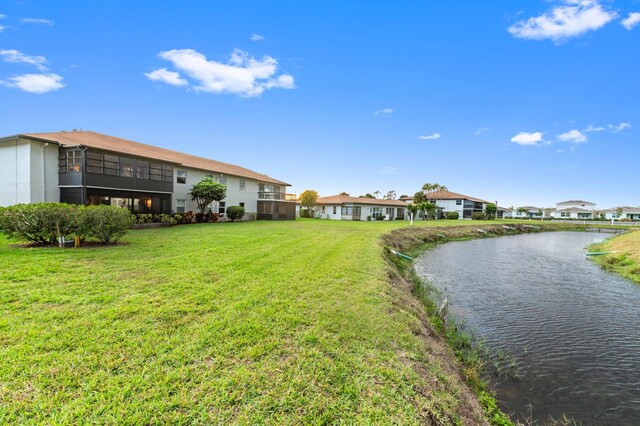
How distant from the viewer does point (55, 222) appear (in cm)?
1055

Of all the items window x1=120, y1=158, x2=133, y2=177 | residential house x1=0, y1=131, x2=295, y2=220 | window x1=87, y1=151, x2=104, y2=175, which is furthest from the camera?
window x1=120, y1=158, x2=133, y2=177

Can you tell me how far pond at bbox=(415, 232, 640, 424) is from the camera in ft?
16.0

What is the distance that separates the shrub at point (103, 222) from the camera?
1109 centimetres

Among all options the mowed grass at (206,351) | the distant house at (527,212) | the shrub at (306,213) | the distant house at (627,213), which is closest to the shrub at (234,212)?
the shrub at (306,213)

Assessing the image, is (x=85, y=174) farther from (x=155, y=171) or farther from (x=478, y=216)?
(x=478, y=216)

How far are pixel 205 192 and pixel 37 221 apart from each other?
52.0 feet

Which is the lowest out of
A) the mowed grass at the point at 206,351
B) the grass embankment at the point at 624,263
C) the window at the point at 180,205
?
the grass embankment at the point at 624,263

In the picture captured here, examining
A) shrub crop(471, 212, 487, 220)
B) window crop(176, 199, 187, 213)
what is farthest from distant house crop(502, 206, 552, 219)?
window crop(176, 199, 187, 213)

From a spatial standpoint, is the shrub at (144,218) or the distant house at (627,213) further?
the distant house at (627,213)

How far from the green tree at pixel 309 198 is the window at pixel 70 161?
106 ft

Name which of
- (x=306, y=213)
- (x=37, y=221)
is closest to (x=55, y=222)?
(x=37, y=221)

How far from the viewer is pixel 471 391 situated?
15.3ft

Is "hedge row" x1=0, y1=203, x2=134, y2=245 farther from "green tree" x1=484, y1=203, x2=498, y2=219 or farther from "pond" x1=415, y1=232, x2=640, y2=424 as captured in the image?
"green tree" x1=484, y1=203, x2=498, y2=219

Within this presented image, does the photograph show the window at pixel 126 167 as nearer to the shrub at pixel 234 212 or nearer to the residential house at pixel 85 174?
the residential house at pixel 85 174
